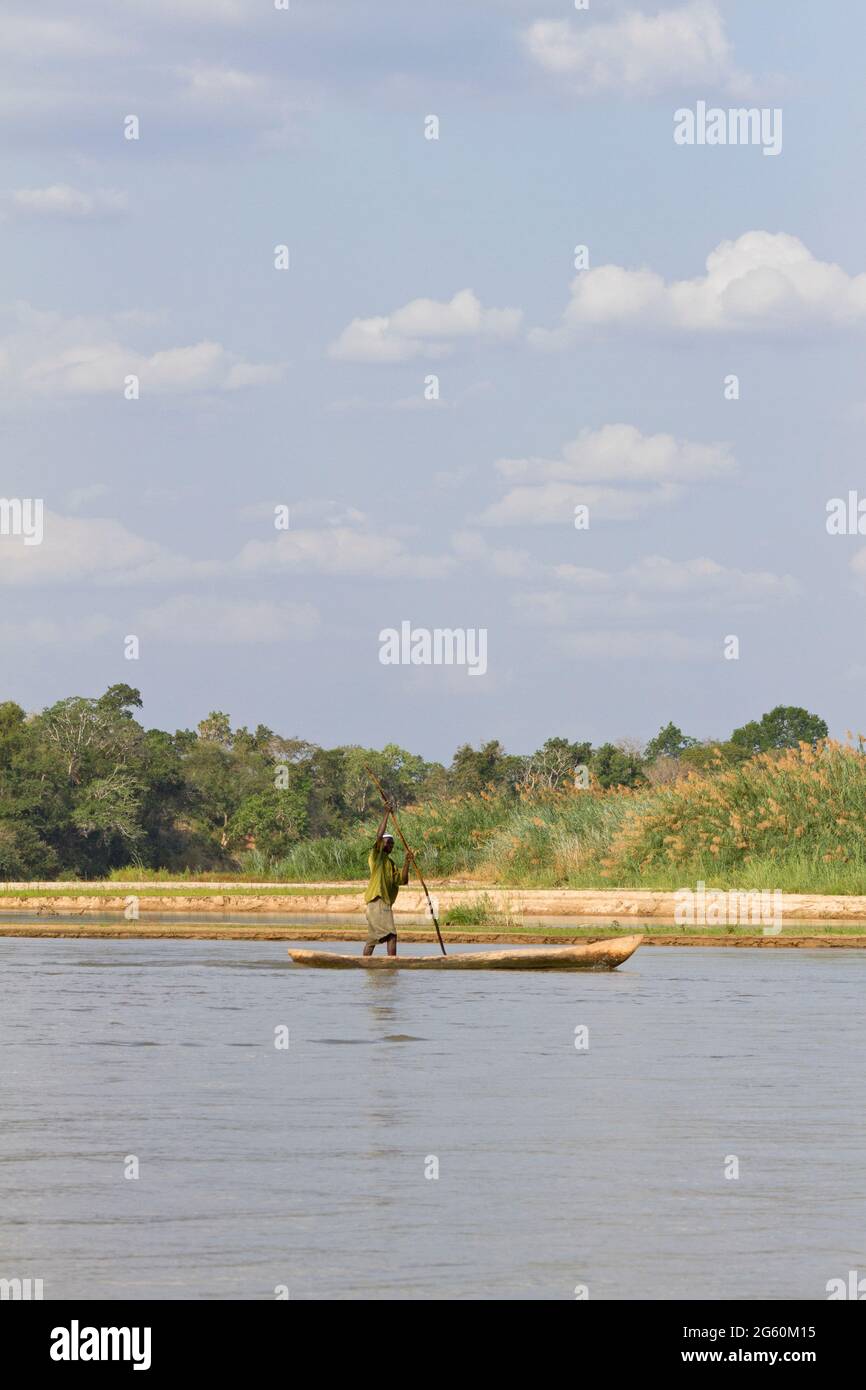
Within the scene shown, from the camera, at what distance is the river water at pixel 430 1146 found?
11.0 metres

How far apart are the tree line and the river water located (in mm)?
38248

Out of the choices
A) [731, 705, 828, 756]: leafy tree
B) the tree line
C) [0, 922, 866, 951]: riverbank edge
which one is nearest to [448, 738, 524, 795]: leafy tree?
the tree line

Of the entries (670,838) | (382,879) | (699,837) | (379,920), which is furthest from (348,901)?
(382,879)

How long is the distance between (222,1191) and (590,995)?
583 inches

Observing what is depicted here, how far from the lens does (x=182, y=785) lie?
3115 inches

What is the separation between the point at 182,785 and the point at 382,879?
4984cm

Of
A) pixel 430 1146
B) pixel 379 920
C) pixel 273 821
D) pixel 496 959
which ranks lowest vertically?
pixel 430 1146

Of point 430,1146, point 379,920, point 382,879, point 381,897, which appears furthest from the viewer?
point 379,920

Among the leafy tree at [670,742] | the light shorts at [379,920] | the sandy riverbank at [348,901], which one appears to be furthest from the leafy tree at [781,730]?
the light shorts at [379,920]

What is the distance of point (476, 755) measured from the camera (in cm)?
8362

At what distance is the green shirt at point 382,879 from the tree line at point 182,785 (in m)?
31.1

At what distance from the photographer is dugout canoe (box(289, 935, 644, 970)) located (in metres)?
29.4

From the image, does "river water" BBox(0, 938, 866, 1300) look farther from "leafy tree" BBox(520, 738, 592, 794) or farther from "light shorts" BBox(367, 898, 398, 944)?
"leafy tree" BBox(520, 738, 592, 794)

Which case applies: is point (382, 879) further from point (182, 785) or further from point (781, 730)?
point (781, 730)
